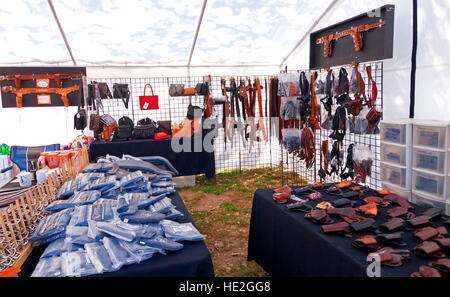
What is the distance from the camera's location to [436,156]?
2.45 meters

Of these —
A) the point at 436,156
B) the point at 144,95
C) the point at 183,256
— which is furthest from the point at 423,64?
the point at 144,95

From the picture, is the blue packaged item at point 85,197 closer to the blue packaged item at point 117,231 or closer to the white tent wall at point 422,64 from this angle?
the blue packaged item at point 117,231

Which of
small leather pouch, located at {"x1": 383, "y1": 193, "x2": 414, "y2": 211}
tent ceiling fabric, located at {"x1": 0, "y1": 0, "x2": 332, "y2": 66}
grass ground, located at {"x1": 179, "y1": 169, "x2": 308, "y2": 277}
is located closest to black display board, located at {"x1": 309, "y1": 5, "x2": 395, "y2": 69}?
tent ceiling fabric, located at {"x1": 0, "y1": 0, "x2": 332, "y2": 66}

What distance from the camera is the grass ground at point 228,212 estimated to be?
2965 millimetres

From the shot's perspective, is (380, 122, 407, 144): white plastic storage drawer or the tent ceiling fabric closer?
(380, 122, 407, 144): white plastic storage drawer

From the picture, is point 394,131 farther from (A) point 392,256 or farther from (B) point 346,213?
(A) point 392,256

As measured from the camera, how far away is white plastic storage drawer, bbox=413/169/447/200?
2.42 m

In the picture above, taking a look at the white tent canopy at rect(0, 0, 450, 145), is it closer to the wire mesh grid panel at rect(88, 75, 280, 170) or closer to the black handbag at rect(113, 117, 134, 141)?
the wire mesh grid panel at rect(88, 75, 280, 170)

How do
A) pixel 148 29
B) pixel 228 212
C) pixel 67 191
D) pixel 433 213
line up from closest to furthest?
pixel 433 213 < pixel 67 191 < pixel 228 212 < pixel 148 29

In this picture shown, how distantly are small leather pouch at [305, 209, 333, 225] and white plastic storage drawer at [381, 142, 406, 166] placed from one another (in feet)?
4.14

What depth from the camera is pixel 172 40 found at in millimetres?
5207

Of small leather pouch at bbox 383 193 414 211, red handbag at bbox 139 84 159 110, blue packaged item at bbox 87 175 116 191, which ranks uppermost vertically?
red handbag at bbox 139 84 159 110

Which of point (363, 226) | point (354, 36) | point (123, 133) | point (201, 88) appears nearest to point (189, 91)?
point (201, 88)

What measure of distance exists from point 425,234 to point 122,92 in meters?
4.88
